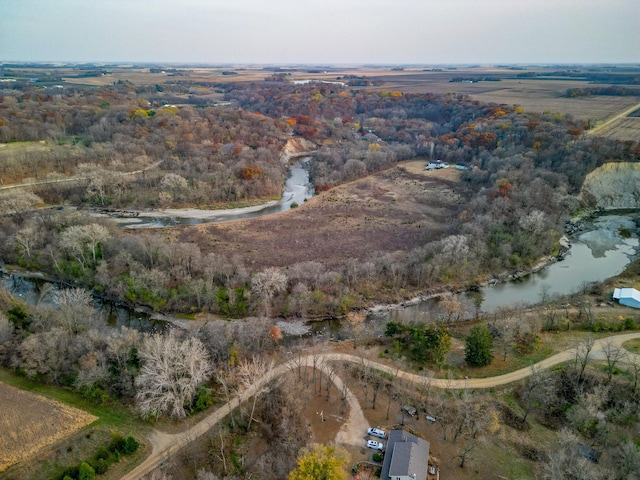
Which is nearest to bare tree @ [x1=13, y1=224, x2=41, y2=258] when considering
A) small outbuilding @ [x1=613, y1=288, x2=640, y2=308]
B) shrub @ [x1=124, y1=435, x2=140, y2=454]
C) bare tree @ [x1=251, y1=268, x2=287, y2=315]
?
bare tree @ [x1=251, y1=268, x2=287, y2=315]

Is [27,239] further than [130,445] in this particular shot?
Yes

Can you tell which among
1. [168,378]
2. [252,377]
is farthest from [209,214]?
[168,378]

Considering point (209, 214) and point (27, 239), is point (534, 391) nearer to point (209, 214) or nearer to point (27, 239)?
point (209, 214)

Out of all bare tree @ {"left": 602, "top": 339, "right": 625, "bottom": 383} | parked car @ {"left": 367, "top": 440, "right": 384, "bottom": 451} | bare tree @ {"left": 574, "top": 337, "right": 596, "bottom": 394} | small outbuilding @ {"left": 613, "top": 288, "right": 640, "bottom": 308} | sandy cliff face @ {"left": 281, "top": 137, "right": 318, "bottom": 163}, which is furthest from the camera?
sandy cliff face @ {"left": 281, "top": 137, "right": 318, "bottom": 163}

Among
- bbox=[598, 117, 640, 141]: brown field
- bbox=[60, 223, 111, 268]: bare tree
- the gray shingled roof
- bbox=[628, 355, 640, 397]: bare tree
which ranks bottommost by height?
the gray shingled roof

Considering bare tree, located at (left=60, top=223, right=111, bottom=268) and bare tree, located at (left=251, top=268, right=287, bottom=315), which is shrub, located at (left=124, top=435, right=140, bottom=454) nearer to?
bare tree, located at (left=251, top=268, right=287, bottom=315)

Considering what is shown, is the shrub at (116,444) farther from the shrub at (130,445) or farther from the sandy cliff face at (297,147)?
the sandy cliff face at (297,147)
